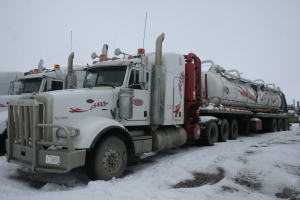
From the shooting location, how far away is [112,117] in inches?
234

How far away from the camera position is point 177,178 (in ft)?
17.7

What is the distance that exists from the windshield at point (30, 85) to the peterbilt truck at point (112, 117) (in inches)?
111

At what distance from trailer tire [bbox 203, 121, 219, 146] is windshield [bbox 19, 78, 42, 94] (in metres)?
6.41

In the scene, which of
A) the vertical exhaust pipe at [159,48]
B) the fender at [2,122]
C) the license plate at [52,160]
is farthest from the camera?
the fender at [2,122]

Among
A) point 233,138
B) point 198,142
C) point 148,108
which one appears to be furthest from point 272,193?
point 233,138

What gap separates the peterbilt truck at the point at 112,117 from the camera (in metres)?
4.75

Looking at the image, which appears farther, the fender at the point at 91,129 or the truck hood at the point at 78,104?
the truck hood at the point at 78,104

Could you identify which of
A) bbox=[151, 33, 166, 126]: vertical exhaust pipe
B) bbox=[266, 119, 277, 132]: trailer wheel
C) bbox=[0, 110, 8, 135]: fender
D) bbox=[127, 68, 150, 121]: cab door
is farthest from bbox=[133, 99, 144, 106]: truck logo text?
bbox=[266, 119, 277, 132]: trailer wheel

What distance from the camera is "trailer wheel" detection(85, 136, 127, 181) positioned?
4984 millimetres

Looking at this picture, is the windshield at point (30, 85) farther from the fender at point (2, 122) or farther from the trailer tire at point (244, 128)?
the trailer tire at point (244, 128)

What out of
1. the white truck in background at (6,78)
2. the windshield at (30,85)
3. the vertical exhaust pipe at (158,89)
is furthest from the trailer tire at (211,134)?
the white truck in background at (6,78)

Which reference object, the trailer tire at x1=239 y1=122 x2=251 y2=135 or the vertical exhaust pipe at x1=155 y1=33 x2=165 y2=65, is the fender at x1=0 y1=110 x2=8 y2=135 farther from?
the trailer tire at x1=239 y1=122 x2=251 y2=135

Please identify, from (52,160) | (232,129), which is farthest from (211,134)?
(52,160)

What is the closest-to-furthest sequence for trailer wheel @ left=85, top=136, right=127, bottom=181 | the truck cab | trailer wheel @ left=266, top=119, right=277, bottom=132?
the truck cab
trailer wheel @ left=85, top=136, right=127, bottom=181
trailer wheel @ left=266, top=119, right=277, bottom=132
